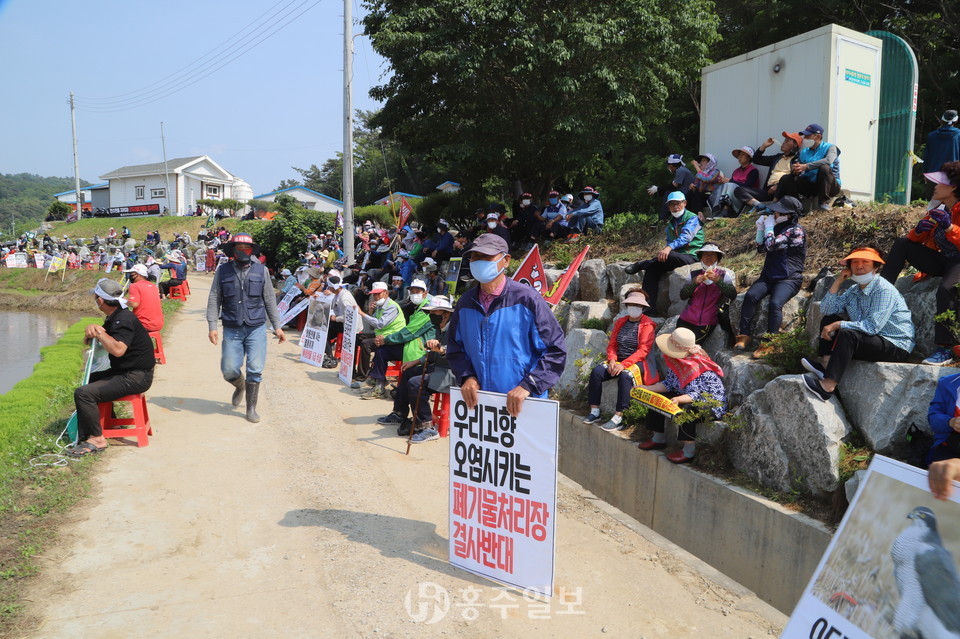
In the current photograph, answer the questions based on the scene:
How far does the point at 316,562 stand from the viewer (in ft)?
14.9

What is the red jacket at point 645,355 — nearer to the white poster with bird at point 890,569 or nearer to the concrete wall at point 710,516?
the concrete wall at point 710,516

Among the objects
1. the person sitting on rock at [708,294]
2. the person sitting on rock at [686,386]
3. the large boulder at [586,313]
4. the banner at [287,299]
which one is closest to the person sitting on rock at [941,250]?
the person sitting on rock at [708,294]

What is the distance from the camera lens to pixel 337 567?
4488mm

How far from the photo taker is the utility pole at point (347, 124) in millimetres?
17969

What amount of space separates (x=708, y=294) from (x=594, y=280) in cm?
305

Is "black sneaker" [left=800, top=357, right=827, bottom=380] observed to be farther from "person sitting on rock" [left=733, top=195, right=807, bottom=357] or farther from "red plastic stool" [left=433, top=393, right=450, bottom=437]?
"red plastic stool" [left=433, top=393, right=450, bottom=437]

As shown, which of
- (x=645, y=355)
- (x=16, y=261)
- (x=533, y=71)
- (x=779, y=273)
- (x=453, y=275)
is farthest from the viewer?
(x=16, y=261)

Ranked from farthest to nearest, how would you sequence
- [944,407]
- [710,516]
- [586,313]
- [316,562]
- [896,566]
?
[586,313] → [710,516] → [316,562] → [944,407] → [896,566]

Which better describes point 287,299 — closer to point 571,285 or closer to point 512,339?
point 571,285

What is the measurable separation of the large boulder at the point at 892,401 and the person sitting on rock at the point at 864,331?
0.64 feet

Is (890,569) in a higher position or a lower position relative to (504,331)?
lower

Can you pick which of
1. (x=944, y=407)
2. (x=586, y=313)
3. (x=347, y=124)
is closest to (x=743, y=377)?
(x=944, y=407)

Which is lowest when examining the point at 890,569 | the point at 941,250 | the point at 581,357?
the point at 890,569

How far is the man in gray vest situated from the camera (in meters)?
7.82
